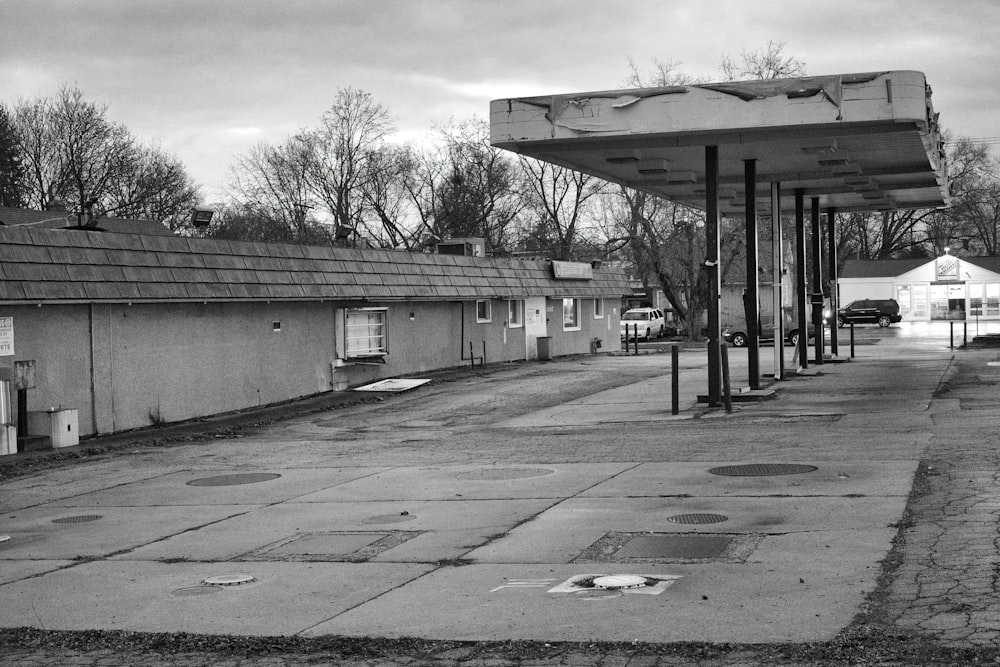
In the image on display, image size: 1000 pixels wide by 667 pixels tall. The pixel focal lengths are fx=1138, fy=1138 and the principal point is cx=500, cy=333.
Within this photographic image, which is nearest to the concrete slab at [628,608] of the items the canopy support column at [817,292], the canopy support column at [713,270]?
the canopy support column at [713,270]

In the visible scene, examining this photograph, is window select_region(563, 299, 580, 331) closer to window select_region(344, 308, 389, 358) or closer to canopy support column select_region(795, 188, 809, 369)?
window select_region(344, 308, 389, 358)

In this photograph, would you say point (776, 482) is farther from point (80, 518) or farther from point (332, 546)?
point (80, 518)

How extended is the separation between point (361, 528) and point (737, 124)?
968 cm

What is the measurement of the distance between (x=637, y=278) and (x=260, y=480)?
6119cm

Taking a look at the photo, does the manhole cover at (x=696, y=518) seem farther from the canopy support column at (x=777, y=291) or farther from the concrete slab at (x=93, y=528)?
the canopy support column at (x=777, y=291)

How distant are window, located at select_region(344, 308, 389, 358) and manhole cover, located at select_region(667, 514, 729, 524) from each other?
17.8m

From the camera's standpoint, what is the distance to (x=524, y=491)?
1171 cm

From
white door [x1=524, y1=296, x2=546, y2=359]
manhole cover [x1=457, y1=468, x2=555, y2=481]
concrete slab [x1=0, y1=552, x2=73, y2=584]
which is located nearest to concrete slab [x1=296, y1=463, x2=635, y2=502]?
manhole cover [x1=457, y1=468, x2=555, y2=481]

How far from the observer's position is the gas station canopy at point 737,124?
1617 cm

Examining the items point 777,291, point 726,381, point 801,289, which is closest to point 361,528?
point 726,381

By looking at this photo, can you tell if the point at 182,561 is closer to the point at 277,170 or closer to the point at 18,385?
the point at 18,385

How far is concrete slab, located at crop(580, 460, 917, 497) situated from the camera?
10.6m

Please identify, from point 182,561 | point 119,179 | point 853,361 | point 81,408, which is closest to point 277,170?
point 119,179

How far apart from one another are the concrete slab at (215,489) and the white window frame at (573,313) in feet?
84.0
